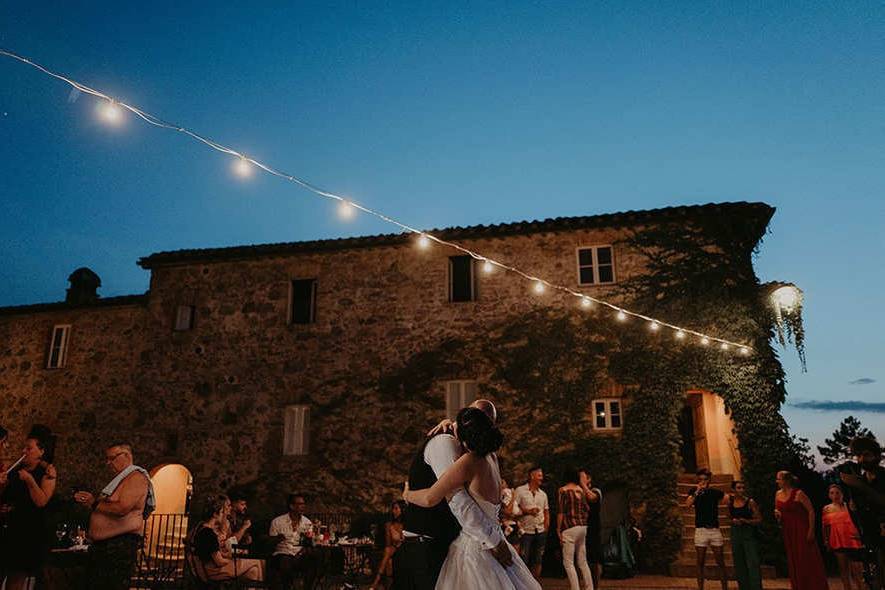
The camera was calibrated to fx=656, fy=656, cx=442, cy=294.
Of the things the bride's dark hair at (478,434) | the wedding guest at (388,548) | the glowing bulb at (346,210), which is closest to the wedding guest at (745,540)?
the wedding guest at (388,548)

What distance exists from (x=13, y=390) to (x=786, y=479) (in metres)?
17.2

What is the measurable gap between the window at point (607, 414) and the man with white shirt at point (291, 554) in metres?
6.26

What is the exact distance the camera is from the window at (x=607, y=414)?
41.1 ft

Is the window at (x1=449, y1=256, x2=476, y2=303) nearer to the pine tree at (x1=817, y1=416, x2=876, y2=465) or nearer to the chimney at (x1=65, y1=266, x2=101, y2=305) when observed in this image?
the chimney at (x1=65, y1=266, x2=101, y2=305)

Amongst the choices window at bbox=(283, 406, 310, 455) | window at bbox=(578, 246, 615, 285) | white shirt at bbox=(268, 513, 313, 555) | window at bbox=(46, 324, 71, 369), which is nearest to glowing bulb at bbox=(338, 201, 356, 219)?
white shirt at bbox=(268, 513, 313, 555)

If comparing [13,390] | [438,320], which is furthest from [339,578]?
[13,390]

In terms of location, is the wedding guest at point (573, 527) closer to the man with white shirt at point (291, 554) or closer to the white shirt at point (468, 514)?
the man with white shirt at point (291, 554)

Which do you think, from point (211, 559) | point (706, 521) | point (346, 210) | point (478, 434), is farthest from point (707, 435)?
point (478, 434)

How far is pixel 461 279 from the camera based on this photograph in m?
14.3

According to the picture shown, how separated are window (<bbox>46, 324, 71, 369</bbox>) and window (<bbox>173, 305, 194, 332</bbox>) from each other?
3.13 m

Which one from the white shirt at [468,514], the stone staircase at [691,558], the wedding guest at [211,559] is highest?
the white shirt at [468,514]

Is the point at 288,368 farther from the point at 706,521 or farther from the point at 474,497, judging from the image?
the point at 474,497

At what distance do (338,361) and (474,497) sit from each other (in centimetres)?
1126

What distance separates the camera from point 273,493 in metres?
13.8
